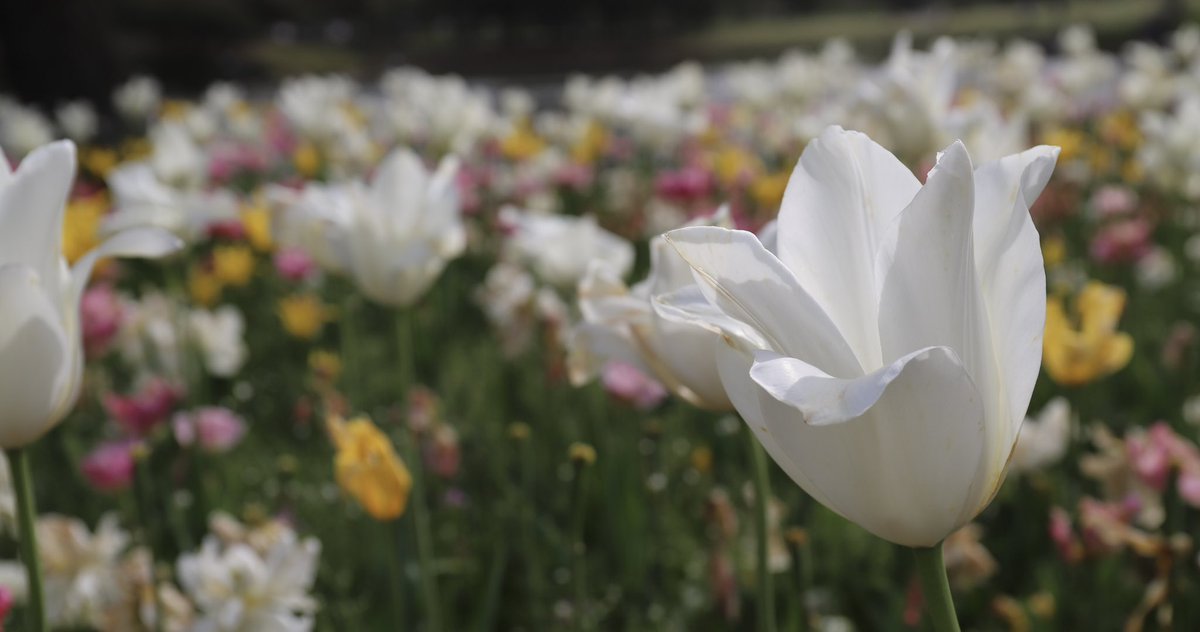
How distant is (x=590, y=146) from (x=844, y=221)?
4.29 metres

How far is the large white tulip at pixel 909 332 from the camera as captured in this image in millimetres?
697

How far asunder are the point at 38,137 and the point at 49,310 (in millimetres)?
5423

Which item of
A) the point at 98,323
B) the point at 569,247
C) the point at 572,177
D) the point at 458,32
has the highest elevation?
the point at 569,247

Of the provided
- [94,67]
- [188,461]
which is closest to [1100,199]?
[188,461]

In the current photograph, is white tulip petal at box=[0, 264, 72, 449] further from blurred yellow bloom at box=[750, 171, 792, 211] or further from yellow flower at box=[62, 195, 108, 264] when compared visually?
blurred yellow bloom at box=[750, 171, 792, 211]

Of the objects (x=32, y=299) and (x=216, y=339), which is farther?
(x=216, y=339)

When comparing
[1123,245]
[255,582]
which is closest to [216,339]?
[255,582]

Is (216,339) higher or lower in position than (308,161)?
higher

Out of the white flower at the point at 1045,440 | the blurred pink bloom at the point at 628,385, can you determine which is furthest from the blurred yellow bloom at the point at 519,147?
the white flower at the point at 1045,440

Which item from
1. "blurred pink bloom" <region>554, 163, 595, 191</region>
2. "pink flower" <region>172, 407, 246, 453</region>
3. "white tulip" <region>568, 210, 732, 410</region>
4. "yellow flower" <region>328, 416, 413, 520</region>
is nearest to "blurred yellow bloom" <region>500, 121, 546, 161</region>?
"blurred pink bloom" <region>554, 163, 595, 191</region>

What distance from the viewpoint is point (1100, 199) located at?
400 cm

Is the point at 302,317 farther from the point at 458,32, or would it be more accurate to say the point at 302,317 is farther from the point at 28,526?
the point at 458,32

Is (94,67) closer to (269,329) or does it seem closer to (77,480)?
(269,329)

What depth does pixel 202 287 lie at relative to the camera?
11.6 ft
